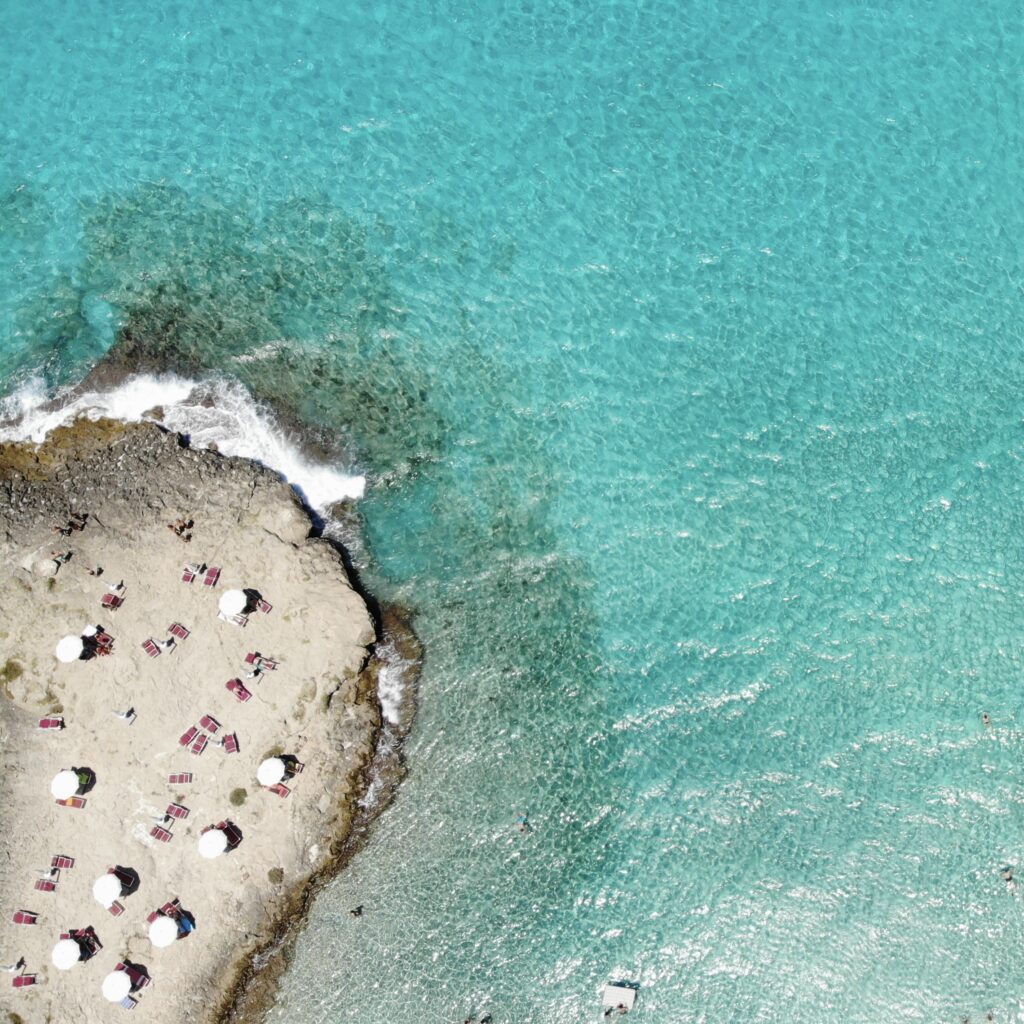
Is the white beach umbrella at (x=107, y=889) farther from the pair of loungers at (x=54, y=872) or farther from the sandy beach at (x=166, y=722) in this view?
the pair of loungers at (x=54, y=872)

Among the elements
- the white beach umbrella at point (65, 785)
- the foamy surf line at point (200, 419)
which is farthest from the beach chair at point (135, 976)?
the foamy surf line at point (200, 419)

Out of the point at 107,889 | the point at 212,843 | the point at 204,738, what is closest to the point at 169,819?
the point at 212,843

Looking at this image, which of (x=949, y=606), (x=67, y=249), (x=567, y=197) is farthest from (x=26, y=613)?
(x=949, y=606)

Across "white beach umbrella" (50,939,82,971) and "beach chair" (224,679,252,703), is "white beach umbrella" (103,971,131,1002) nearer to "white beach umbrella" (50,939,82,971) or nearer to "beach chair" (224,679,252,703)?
"white beach umbrella" (50,939,82,971)

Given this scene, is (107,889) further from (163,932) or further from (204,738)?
(204,738)

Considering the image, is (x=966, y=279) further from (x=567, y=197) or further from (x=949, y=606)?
(x=567, y=197)

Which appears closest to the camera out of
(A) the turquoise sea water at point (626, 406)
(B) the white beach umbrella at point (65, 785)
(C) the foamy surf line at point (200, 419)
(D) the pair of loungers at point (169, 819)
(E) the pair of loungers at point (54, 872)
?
(B) the white beach umbrella at point (65, 785)
